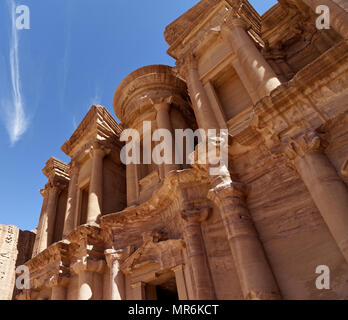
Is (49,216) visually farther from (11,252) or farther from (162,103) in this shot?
(162,103)

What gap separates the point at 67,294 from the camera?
38.1 feet

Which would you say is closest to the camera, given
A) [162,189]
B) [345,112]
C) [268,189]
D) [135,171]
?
[345,112]

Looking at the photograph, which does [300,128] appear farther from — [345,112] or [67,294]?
[67,294]

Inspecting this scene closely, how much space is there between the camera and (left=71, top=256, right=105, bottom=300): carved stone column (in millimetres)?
10234

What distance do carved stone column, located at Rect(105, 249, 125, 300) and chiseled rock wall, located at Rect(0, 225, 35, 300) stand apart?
11527 mm

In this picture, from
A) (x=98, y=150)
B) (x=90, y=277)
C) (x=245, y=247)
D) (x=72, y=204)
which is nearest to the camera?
(x=245, y=247)

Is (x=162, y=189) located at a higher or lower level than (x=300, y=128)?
higher

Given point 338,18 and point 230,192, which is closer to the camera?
point 338,18

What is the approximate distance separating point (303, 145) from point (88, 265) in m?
8.64

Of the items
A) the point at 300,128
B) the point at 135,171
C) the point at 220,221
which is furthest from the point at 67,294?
the point at 300,128

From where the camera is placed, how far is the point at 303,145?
Result: 5.96m

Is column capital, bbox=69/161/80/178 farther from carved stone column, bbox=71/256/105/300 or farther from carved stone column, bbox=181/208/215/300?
carved stone column, bbox=181/208/215/300

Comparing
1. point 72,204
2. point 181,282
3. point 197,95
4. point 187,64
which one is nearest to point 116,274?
point 181,282
